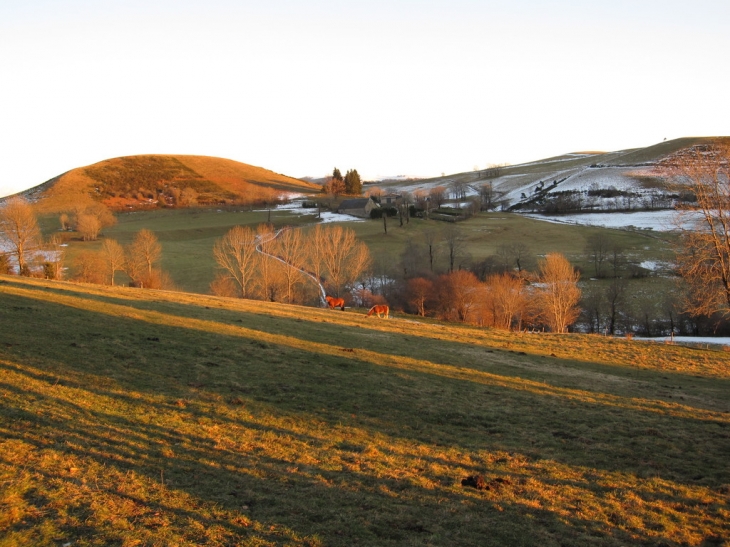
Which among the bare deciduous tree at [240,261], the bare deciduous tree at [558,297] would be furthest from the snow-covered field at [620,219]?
the bare deciduous tree at [240,261]

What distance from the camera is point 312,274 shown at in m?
75.0

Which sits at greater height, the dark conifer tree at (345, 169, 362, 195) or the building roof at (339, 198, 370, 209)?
the dark conifer tree at (345, 169, 362, 195)

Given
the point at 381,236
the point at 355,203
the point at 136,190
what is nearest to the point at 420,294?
the point at 381,236

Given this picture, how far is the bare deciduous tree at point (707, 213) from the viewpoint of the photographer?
25.3m

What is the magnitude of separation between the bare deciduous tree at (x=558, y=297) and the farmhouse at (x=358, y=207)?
80.2 m

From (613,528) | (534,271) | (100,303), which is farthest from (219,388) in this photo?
(534,271)

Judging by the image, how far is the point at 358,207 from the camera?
470ft

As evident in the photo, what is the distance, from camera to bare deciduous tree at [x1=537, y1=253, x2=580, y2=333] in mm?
57062

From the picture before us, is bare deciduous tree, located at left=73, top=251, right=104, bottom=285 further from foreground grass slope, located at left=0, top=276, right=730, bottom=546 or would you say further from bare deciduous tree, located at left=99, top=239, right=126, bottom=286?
foreground grass slope, located at left=0, top=276, right=730, bottom=546

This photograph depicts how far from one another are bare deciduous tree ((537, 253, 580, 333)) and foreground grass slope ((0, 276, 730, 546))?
126ft

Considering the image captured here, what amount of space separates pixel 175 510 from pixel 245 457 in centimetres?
214

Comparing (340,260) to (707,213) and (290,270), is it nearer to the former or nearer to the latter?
(290,270)

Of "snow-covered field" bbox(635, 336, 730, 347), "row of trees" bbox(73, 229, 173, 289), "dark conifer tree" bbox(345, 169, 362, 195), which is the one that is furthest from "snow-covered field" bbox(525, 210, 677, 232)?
"row of trees" bbox(73, 229, 173, 289)

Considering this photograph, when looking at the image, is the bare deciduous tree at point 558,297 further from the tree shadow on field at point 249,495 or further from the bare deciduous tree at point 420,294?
the tree shadow on field at point 249,495
